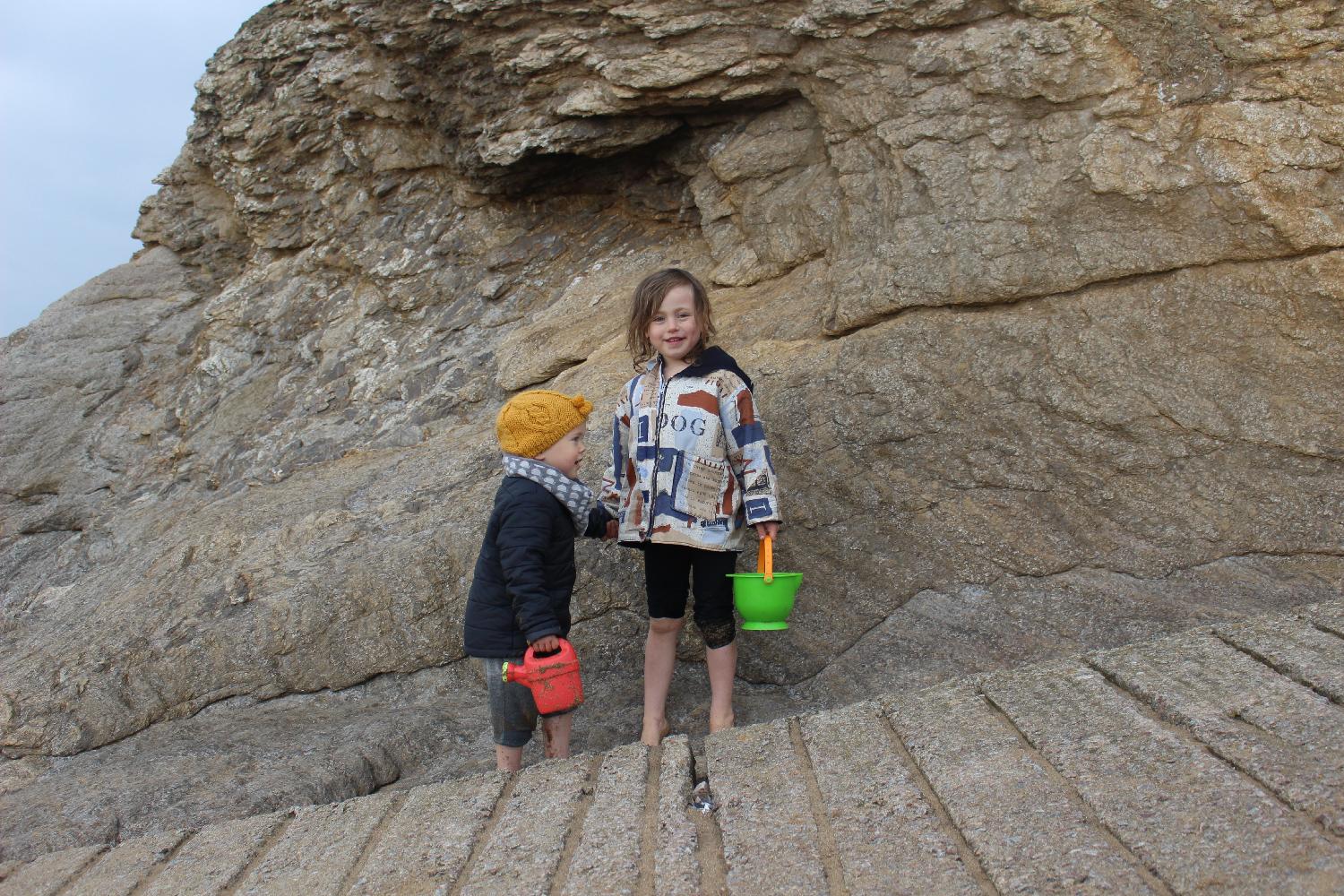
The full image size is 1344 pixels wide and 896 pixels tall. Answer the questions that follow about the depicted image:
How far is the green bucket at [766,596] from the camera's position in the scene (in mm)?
2863

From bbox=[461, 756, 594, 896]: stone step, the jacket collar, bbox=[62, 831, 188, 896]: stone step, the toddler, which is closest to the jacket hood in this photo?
the jacket collar

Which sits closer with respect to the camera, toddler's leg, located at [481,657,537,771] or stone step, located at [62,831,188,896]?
stone step, located at [62,831,188,896]

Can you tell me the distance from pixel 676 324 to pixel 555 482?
618 millimetres

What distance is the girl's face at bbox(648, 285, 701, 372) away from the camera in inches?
124

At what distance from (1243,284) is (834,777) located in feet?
7.09

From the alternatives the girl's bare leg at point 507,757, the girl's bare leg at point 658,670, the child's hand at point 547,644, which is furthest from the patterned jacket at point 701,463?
the girl's bare leg at point 507,757

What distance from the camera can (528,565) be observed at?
9.33ft

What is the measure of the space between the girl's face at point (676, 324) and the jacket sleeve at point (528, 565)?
0.66m

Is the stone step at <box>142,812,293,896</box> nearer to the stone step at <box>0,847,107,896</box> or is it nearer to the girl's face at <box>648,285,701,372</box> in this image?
the stone step at <box>0,847,107,896</box>

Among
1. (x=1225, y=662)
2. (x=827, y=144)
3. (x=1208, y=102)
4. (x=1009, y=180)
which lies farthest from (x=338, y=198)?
(x=1225, y=662)

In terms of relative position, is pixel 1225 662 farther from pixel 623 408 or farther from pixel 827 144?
pixel 827 144

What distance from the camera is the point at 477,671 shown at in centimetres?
378

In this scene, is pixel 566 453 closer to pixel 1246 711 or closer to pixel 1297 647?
pixel 1246 711

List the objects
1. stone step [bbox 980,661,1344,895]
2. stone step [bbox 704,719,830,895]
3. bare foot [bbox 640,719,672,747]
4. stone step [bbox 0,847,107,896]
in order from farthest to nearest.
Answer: bare foot [bbox 640,719,672,747] < stone step [bbox 0,847,107,896] < stone step [bbox 704,719,830,895] < stone step [bbox 980,661,1344,895]
